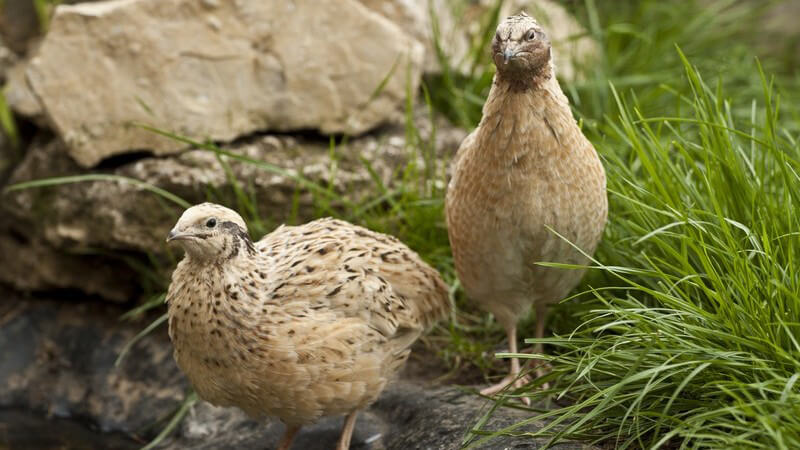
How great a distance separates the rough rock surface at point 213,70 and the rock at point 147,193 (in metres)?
0.12

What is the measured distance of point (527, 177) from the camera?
12.6 feet

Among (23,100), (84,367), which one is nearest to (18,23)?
(23,100)

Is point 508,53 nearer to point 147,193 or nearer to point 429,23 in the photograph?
point 147,193

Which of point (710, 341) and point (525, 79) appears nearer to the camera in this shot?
point (710, 341)

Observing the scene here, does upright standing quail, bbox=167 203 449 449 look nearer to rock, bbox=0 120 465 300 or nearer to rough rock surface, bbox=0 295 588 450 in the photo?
rough rock surface, bbox=0 295 588 450

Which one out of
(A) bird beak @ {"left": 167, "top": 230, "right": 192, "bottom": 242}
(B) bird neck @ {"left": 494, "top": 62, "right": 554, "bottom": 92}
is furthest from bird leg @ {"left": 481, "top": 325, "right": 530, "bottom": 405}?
(A) bird beak @ {"left": 167, "top": 230, "right": 192, "bottom": 242}

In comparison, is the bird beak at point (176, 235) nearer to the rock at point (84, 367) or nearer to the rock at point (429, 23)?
the rock at point (84, 367)

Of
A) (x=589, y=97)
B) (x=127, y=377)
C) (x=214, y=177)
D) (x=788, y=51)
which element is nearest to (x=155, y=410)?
(x=127, y=377)

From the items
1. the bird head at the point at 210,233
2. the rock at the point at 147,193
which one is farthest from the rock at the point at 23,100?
the bird head at the point at 210,233

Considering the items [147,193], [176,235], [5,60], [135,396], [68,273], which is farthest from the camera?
[5,60]

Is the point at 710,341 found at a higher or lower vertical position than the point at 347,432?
higher

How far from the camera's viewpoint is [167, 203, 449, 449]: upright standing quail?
12.1 ft

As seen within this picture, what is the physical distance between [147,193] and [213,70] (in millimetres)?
735

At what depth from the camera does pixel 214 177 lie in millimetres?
5273
